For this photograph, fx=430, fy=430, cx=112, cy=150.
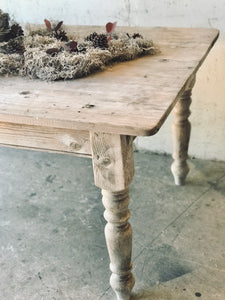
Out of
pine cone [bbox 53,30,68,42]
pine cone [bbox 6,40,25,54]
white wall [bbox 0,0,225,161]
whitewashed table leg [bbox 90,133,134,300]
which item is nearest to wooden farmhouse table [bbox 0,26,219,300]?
whitewashed table leg [bbox 90,133,134,300]

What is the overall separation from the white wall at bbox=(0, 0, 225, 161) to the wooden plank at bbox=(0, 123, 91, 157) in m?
1.06

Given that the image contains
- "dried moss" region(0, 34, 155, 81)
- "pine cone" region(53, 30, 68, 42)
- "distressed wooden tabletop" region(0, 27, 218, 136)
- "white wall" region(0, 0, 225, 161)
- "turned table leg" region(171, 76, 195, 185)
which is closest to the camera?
"distressed wooden tabletop" region(0, 27, 218, 136)

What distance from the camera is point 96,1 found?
2.01 metres

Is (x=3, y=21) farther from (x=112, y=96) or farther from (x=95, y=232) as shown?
(x=95, y=232)

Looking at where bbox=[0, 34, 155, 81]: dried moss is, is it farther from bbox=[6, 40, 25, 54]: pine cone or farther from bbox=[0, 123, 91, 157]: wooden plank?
bbox=[0, 123, 91, 157]: wooden plank

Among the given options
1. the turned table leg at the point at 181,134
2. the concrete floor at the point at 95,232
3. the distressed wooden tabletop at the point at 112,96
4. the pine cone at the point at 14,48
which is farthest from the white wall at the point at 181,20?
the pine cone at the point at 14,48

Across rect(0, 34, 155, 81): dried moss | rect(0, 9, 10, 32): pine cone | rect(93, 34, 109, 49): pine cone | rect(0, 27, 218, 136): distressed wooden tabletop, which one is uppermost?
rect(0, 9, 10, 32): pine cone

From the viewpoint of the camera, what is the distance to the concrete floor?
1.44 meters

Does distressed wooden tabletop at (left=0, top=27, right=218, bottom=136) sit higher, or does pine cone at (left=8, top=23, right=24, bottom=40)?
pine cone at (left=8, top=23, right=24, bottom=40)

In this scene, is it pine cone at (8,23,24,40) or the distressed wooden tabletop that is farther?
pine cone at (8,23,24,40)

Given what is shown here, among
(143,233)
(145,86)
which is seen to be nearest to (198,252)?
(143,233)

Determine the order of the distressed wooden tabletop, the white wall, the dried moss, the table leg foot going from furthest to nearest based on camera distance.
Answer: the white wall < the dried moss < the table leg foot < the distressed wooden tabletop

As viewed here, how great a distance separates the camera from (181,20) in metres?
1.92

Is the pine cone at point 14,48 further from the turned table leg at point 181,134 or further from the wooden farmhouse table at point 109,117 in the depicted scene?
the turned table leg at point 181,134
